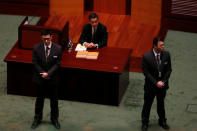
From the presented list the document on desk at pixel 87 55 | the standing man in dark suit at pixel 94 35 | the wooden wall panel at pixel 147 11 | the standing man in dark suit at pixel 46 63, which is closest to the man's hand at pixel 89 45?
the standing man in dark suit at pixel 94 35

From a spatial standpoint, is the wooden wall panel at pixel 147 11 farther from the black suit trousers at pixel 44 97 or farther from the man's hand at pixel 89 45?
the black suit trousers at pixel 44 97

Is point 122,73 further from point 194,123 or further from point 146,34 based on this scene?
point 146,34

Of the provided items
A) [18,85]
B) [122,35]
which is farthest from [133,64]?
[18,85]

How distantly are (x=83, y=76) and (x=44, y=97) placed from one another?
0.92 metres

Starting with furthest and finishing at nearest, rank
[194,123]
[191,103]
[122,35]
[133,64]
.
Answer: [122,35]
[133,64]
[191,103]
[194,123]

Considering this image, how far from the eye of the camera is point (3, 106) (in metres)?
8.52

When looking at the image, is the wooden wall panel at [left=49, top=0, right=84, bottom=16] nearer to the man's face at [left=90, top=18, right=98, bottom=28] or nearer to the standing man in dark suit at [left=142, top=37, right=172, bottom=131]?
the man's face at [left=90, top=18, right=98, bottom=28]

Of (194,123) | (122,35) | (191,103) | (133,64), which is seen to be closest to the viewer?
(194,123)

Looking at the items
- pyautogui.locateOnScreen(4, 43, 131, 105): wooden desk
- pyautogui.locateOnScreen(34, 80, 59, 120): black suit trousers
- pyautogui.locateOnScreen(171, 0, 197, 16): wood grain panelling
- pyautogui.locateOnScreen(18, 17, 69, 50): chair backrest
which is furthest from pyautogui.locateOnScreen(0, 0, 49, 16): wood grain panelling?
pyautogui.locateOnScreen(34, 80, 59, 120): black suit trousers

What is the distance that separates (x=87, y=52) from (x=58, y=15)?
277 cm

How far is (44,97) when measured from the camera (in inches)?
307

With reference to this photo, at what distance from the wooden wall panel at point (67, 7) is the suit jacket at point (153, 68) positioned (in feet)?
13.0

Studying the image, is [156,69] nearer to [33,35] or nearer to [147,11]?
[33,35]

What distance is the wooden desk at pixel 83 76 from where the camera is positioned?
849cm
